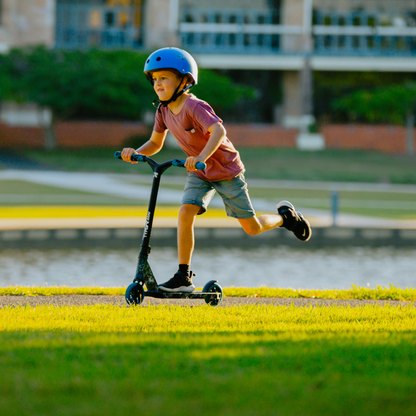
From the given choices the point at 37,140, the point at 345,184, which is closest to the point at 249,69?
the point at 37,140

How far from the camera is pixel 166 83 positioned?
18.9ft

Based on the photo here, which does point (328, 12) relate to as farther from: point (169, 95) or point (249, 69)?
point (169, 95)

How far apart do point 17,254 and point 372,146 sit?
3419cm

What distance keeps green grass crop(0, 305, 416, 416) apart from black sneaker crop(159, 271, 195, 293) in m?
0.52

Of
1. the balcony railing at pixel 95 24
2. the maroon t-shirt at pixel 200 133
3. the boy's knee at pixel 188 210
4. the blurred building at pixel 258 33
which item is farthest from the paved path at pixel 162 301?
the balcony railing at pixel 95 24

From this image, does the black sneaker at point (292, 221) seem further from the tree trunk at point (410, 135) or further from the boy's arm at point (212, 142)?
the tree trunk at point (410, 135)

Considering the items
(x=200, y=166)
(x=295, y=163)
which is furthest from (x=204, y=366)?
(x=295, y=163)

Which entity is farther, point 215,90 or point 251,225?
point 215,90

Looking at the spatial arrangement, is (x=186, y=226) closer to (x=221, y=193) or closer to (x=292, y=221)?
(x=221, y=193)

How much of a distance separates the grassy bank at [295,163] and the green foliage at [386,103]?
2.13m

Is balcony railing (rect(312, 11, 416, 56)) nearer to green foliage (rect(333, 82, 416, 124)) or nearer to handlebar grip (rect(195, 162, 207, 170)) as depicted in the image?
green foliage (rect(333, 82, 416, 124))

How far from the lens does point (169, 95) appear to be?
5.79 meters

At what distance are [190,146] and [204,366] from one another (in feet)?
8.27

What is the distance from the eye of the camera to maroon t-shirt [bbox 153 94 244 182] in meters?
5.68
